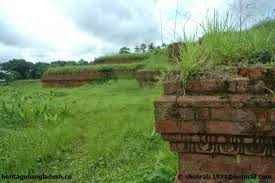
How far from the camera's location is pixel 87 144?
17.1ft

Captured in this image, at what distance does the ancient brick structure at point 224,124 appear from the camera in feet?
8.36

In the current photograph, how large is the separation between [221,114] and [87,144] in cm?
288

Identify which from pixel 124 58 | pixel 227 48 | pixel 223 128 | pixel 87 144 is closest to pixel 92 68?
pixel 124 58

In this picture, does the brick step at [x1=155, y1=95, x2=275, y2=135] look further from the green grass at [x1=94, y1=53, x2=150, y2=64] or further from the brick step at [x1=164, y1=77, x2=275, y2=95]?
the green grass at [x1=94, y1=53, x2=150, y2=64]

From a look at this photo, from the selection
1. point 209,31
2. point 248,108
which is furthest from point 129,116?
point 248,108

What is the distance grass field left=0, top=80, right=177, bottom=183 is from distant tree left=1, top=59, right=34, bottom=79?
13140mm

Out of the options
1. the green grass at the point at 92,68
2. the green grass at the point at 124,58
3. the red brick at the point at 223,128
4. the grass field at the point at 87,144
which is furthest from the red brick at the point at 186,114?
the green grass at the point at 124,58

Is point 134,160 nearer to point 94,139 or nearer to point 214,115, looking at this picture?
point 94,139

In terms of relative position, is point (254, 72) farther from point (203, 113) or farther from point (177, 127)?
point (177, 127)

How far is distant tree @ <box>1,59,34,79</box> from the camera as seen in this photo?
20031 mm

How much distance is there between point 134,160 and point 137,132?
2.99 feet

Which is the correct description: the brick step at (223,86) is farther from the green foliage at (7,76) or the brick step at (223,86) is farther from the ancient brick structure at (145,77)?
the green foliage at (7,76)

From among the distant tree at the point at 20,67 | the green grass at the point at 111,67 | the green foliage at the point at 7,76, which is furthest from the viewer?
the distant tree at the point at 20,67

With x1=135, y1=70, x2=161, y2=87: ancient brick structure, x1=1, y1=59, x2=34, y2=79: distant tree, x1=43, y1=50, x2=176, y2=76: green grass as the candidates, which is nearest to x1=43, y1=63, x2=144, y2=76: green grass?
x1=43, y1=50, x2=176, y2=76: green grass
